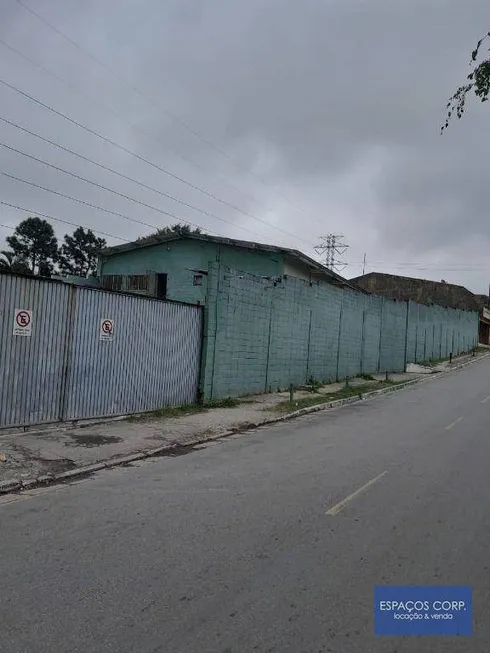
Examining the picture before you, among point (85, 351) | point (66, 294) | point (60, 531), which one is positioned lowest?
point (60, 531)

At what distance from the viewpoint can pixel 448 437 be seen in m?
11.3

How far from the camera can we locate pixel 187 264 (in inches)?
1037

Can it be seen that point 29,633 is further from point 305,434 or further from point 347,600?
point 305,434

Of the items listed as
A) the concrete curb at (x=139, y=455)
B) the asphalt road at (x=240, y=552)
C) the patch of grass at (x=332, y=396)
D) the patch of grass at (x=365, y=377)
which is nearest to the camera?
the asphalt road at (x=240, y=552)

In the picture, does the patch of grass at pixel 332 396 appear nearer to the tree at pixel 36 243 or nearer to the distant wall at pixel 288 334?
the distant wall at pixel 288 334

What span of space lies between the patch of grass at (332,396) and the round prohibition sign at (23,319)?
278 inches

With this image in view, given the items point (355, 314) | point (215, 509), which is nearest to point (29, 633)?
point (215, 509)

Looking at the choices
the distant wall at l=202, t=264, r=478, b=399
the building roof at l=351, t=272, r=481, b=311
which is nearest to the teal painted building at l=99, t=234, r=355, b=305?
the distant wall at l=202, t=264, r=478, b=399

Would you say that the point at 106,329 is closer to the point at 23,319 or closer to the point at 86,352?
the point at 86,352

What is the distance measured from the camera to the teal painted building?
2416 cm

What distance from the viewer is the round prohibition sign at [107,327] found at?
11719mm

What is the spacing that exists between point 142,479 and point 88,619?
3951mm

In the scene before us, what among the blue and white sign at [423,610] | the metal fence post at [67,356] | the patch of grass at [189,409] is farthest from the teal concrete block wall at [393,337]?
the blue and white sign at [423,610]

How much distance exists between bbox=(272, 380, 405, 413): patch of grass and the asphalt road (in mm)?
6137
